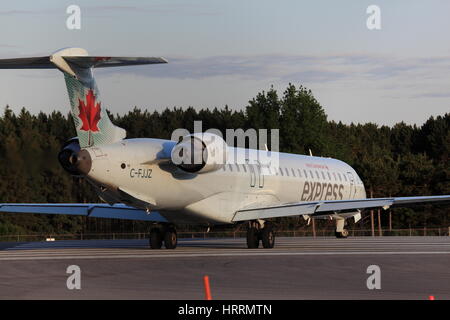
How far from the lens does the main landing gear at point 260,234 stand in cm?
3456

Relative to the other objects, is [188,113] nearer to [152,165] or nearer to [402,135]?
[402,135]

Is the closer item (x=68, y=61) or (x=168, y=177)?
(x=68, y=61)

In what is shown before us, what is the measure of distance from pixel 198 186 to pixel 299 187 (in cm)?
853

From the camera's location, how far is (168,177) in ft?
105

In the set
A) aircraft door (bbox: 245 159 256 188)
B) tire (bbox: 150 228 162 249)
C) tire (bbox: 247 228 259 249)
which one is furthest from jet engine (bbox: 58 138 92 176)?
aircraft door (bbox: 245 159 256 188)

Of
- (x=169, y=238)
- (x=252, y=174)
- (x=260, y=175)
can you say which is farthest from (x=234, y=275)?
(x=260, y=175)

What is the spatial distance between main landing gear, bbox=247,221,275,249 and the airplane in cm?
4

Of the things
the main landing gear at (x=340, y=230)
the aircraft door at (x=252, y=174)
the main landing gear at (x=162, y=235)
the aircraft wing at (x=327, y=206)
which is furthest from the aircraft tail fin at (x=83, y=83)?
the main landing gear at (x=340, y=230)

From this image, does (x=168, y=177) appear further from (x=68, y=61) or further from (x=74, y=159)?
(x=68, y=61)

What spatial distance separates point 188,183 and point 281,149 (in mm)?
72707

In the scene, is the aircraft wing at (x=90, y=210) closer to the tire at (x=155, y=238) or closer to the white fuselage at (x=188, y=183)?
the tire at (x=155, y=238)

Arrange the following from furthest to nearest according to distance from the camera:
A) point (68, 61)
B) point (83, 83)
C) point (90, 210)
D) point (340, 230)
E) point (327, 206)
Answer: point (340, 230)
point (90, 210)
point (327, 206)
point (83, 83)
point (68, 61)
